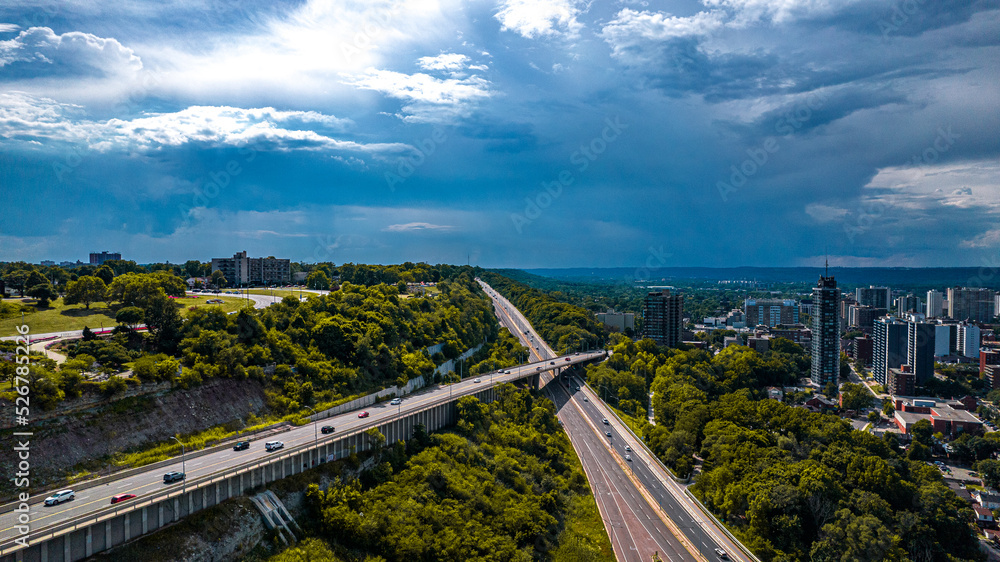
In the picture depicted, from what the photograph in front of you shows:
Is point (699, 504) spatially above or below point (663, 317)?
below

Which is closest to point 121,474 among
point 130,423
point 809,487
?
point 130,423

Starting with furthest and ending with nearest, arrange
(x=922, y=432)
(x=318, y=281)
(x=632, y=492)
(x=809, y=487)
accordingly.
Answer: (x=318, y=281)
(x=922, y=432)
(x=632, y=492)
(x=809, y=487)

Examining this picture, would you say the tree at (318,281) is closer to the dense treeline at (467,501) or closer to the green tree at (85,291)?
the green tree at (85,291)

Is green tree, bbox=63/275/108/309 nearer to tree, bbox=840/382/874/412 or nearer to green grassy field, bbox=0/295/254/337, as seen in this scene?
green grassy field, bbox=0/295/254/337

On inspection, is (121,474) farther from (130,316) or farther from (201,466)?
(130,316)

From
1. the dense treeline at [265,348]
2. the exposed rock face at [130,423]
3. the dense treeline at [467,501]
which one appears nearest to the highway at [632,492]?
the dense treeline at [467,501]

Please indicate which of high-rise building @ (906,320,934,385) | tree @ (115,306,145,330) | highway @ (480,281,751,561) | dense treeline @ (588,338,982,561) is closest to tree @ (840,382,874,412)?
high-rise building @ (906,320,934,385)

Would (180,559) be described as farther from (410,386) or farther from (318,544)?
(410,386)
